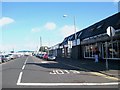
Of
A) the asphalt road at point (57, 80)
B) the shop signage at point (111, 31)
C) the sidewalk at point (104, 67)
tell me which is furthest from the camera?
the shop signage at point (111, 31)

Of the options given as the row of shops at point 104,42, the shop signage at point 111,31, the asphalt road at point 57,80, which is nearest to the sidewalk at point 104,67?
the asphalt road at point 57,80

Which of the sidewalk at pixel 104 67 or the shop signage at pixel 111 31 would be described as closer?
the sidewalk at pixel 104 67

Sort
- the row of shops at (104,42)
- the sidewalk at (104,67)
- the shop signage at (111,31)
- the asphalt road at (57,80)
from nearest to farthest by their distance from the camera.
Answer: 1. the asphalt road at (57,80)
2. the sidewalk at (104,67)
3. the shop signage at (111,31)
4. the row of shops at (104,42)

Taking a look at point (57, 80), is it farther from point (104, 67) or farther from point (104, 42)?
point (104, 42)

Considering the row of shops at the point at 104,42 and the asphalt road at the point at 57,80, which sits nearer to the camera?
the asphalt road at the point at 57,80

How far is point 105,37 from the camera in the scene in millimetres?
31156

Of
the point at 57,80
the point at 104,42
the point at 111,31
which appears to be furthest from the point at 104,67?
the point at 57,80

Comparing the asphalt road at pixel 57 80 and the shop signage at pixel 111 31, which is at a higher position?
the shop signage at pixel 111 31

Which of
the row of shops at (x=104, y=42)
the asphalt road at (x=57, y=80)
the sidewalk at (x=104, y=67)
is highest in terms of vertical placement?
the row of shops at (x=104, y=42)

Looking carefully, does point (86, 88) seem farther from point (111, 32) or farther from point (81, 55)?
point (81, 55)

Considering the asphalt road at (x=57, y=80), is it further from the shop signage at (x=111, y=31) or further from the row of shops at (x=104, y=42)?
the row of shops at (x=104, y=42)

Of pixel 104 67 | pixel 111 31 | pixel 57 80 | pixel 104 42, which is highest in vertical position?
pixel 111 31

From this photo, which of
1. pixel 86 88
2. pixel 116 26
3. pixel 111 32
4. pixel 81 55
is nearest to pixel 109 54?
pixel 116 26

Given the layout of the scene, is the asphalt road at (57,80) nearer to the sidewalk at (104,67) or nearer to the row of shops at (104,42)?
the sidewalk at (104,67)
